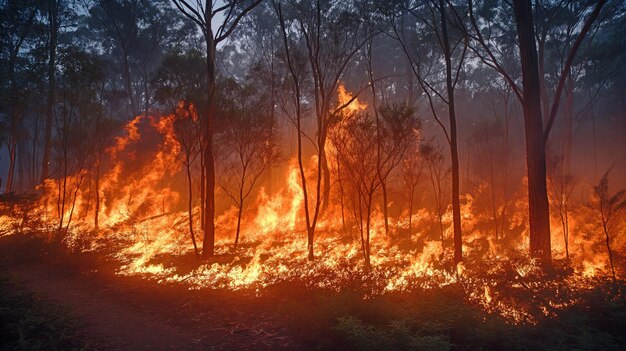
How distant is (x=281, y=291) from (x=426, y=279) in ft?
15.1

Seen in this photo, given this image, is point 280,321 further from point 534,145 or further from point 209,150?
point 534,145

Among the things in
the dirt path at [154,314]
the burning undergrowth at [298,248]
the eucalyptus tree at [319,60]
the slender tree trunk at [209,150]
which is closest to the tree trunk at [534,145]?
the burning undergrowth at [298,248]

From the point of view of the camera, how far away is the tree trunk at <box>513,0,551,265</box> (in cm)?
1065

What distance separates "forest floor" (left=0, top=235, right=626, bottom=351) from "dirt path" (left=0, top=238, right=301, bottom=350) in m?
0.03

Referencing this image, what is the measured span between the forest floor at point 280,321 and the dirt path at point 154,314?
0.03m

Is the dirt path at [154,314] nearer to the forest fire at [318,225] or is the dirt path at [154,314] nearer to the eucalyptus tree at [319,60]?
the forest fire at [318,225]

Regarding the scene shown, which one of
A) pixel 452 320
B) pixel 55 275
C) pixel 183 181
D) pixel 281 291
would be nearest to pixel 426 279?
pixel 452 320

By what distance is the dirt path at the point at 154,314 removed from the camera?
7.38 metres

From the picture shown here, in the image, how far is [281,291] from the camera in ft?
34.2

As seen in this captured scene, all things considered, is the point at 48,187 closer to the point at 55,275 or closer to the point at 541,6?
the point at 55,275

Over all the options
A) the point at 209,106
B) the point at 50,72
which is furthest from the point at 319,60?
the point at 50,72

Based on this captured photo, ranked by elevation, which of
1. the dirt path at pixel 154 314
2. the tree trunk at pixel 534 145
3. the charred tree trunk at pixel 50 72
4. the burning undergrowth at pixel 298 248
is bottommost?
the dirt path at pixel 154 314

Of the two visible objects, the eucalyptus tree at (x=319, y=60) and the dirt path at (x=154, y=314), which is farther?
the eucalyptus tree at (x=319, y=60)

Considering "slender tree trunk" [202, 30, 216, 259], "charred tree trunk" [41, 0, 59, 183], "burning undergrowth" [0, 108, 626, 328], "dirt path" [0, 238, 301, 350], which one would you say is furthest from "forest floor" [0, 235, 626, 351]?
"charred tree trunk" [41, 0, 59, 183]
